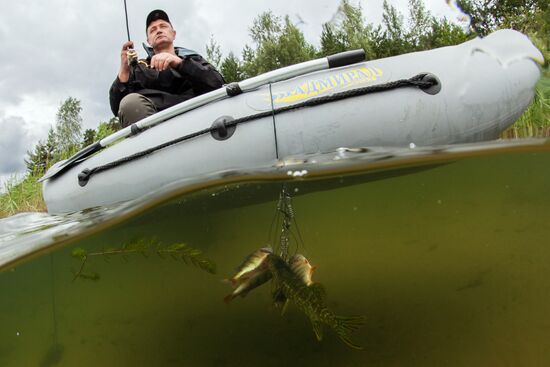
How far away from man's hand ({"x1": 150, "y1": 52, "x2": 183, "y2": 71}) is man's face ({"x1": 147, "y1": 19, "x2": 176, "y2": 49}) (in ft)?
1.11

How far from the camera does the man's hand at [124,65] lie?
12.0 feet

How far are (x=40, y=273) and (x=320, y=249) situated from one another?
8.72 feet

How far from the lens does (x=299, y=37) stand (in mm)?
16656

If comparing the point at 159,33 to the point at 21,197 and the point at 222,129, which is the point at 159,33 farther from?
the point at 21,197

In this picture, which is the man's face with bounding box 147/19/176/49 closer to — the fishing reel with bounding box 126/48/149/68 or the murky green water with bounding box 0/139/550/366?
the fishing reel with bounding box 126/48/149/68

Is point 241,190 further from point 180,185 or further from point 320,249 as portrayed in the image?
point 320,249

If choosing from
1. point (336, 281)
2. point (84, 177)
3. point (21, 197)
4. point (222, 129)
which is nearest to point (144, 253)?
point (84, 177)

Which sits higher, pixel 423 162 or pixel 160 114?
pixel 160 114

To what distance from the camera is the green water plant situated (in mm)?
2969

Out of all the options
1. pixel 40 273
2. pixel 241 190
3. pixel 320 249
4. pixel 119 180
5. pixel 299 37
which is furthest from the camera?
pixel 299 37

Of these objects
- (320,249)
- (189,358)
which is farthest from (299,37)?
(189,358)

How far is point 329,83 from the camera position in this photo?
9.29 ft

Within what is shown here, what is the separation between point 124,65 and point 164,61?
1.48 feet

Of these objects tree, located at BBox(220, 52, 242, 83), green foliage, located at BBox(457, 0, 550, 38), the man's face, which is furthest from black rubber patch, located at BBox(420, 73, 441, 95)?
tree, located at BBox(220, 52, 242, 83)
